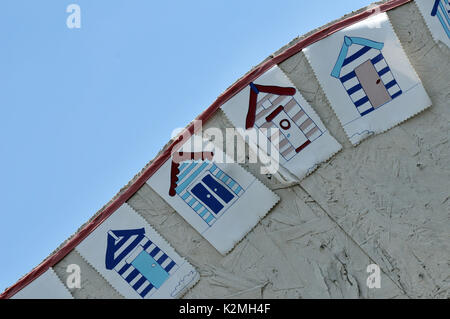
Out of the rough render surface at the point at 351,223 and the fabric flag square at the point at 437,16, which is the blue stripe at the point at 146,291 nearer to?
the rough render surface at the point at 351,223

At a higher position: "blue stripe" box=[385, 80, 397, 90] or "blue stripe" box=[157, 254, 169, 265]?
"blue stripe" box=[157, 254, 169, 265]

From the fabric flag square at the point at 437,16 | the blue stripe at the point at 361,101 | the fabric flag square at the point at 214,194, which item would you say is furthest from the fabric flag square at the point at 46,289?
the fabric flag square at the point at 437,16

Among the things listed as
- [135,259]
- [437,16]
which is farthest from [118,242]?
[437,16]

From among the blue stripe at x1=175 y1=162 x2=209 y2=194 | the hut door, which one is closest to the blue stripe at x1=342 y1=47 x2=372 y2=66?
the hut door

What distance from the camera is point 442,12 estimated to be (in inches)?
294

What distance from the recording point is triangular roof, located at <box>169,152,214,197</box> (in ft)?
24.4

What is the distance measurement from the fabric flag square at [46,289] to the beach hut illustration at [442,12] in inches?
233

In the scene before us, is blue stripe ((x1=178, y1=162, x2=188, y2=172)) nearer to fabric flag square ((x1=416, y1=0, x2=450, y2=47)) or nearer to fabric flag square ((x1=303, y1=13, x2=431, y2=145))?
fabric flag square ((x1=303, y1=13, x2=431, y2=145))

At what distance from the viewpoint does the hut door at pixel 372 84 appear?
23.9ft

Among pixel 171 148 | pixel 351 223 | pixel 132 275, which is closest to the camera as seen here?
pixel 351 223

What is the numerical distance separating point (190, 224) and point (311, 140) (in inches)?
74.1

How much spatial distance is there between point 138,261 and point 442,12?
506 cm

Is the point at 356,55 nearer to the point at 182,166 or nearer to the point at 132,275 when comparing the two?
the point at 182,166

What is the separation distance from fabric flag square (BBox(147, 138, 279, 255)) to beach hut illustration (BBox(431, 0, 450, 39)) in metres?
3.11
